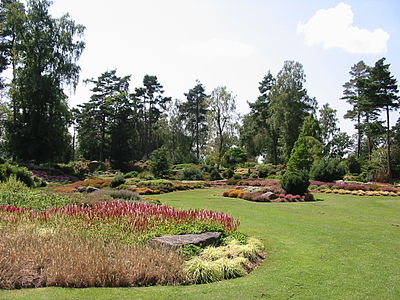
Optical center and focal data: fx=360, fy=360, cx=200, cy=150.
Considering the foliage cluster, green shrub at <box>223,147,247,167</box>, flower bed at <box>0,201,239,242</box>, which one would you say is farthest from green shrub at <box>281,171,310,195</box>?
green shrub at <box>223,147,247,167</box>

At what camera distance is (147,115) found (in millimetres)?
64250

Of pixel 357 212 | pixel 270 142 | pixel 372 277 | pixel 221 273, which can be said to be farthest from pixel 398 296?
pixel 270 142

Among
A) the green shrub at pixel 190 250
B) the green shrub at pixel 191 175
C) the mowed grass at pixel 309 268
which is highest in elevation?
the green shrub at pixel 191 175

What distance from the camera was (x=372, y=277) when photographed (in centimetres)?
557

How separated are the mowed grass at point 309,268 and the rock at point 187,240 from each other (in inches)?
44.3

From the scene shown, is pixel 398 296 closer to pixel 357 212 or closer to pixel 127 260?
pixel 127 260

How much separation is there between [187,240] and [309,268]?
2.17 meters

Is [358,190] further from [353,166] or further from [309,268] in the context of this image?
[309,268]

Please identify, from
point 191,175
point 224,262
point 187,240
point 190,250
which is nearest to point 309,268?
point 224,262

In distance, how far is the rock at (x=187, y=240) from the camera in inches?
247

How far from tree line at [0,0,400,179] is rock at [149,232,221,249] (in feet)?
78.6

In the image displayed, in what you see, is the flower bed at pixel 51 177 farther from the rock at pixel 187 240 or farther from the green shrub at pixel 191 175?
the rock at pixel 187 240

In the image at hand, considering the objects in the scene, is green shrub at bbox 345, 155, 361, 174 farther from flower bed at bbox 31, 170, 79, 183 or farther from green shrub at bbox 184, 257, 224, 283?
green shrub at bbox 184, 257, 224, 283

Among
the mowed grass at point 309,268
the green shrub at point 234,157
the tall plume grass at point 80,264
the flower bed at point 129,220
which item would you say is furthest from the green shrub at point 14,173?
the green shrub at point 234,157
